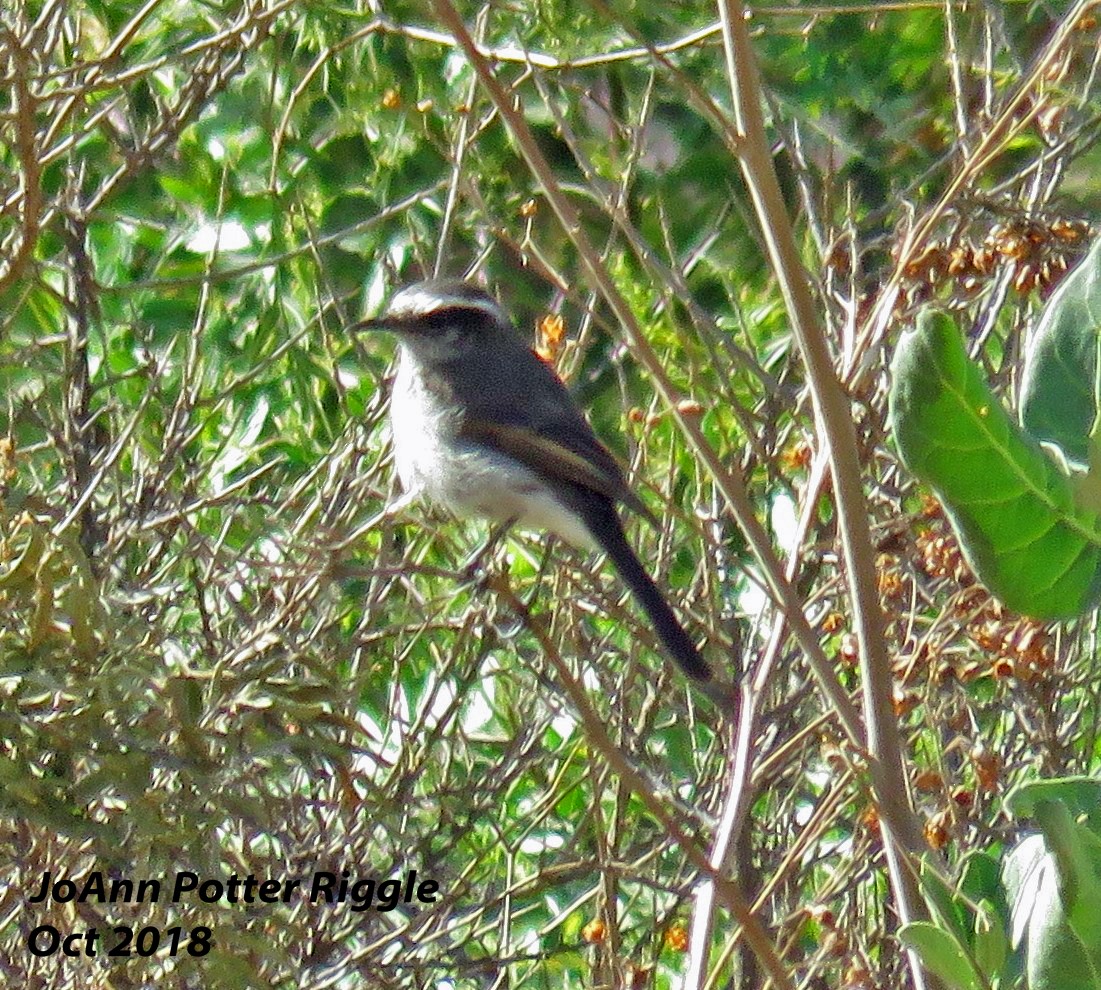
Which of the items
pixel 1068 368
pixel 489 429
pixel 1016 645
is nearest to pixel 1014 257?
pixel 1016 645

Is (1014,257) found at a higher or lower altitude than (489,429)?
lower

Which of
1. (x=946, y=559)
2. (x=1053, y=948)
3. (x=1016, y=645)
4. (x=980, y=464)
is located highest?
(x=946, y=559)

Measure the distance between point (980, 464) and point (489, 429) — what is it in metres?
3.02

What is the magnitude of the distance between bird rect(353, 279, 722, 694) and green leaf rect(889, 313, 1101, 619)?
2162 millimetres

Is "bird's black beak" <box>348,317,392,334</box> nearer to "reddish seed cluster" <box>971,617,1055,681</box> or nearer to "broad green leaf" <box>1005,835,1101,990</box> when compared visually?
"reddish seed cluster" <box>971,617,1055,681</box>

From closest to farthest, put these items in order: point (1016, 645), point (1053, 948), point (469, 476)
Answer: point (1053, 948) → point (1016, 645) → point (469, 476)

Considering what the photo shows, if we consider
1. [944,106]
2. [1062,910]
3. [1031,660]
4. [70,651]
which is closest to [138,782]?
[70,651]

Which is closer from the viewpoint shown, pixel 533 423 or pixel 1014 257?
pixel 1014 257

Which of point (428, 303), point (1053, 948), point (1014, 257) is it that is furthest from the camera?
point (428, 303)

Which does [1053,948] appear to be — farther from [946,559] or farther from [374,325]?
[374,325]

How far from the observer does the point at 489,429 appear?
13.7 ft

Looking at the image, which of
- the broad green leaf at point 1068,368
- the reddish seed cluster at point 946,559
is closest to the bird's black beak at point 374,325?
the reddish seed cluster at point 946,559

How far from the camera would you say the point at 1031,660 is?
2.17 meters

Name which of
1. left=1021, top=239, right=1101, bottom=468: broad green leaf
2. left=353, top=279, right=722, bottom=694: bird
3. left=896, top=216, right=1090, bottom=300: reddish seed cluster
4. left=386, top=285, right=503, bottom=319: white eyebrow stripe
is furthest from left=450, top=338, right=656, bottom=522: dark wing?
left=1021, top=239, right=1101, bottom=468: broad green leaf
